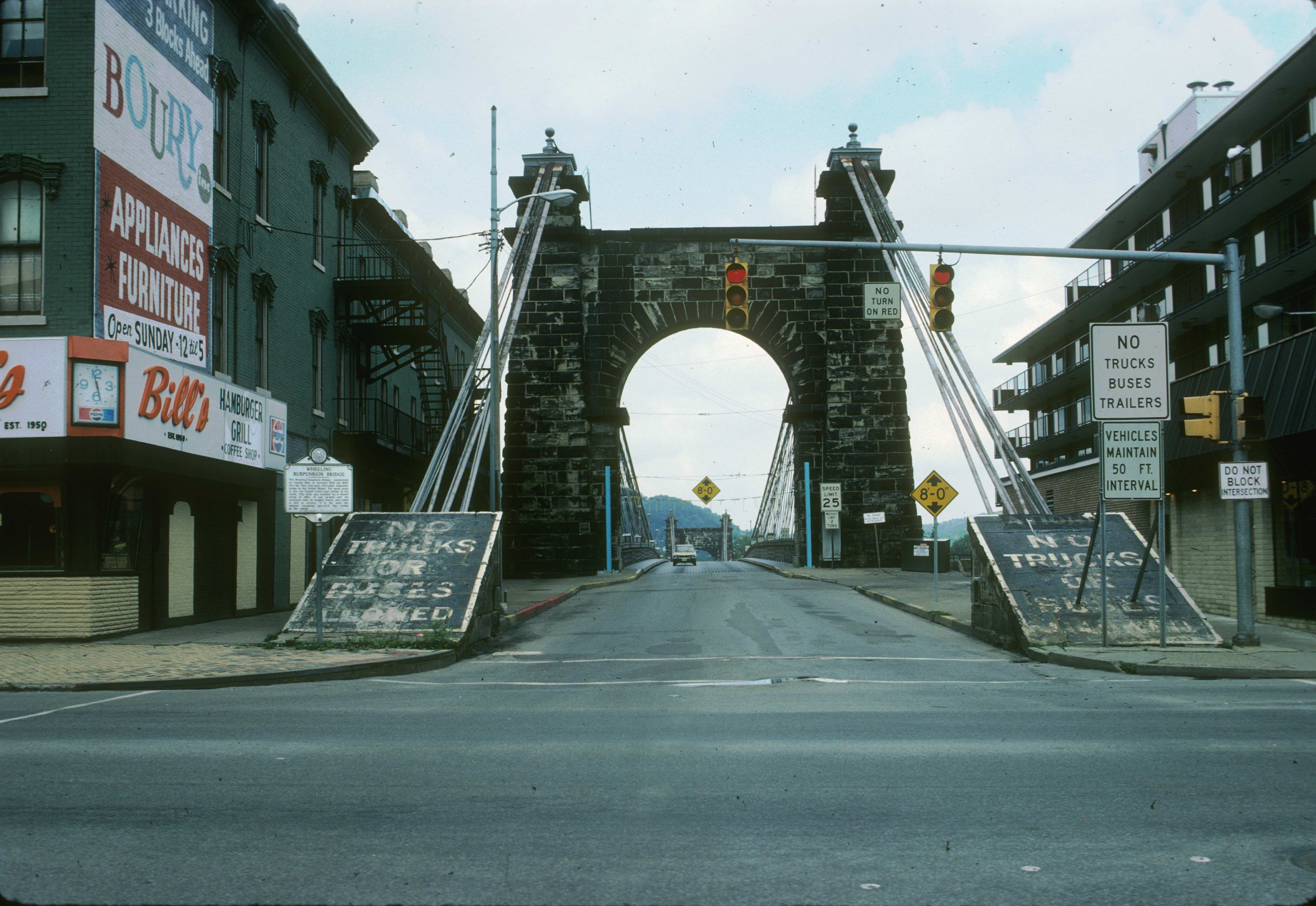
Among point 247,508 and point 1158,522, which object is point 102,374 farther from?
point 1158,522

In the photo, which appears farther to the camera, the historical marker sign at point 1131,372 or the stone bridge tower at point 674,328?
the stone bridge tower at point 674,328

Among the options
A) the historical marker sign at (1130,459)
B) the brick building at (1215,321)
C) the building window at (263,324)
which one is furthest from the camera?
the building window at (263,324)

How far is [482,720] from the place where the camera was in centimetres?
916

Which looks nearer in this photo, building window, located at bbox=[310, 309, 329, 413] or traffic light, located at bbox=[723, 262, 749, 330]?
traffic light, located at bbox=[723, 262, 749, 330]

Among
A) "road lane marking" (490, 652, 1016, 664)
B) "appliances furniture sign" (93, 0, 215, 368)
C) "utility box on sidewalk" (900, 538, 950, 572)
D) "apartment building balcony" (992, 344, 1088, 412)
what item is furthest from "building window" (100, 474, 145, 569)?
"apartment building balcony" (992, 344, 1088, 412)

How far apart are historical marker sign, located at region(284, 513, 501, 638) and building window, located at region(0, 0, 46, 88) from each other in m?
8.14

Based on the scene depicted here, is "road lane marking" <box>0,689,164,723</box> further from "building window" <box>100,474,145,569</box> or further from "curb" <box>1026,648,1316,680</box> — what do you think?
"curb" <box>1026,648,1316,680</box>

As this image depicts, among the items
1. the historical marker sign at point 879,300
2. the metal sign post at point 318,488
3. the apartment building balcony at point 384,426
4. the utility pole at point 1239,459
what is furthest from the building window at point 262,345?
the historical marker sign at point 879,300

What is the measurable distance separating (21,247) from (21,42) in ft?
10.2

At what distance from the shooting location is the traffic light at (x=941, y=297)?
16.1 m

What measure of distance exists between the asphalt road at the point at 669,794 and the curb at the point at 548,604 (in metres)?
7.58

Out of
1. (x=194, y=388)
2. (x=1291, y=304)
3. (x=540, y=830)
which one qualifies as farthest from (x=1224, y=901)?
(x=1291, y=304)

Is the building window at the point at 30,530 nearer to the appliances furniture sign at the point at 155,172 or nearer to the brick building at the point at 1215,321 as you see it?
A: the appliances furniture sign at the point at 155,172

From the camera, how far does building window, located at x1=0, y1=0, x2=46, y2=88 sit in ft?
54.8
